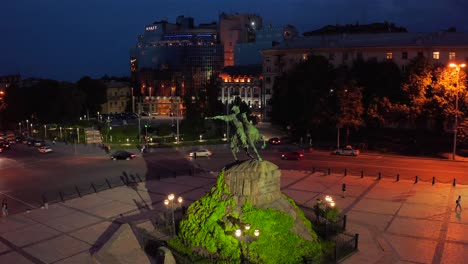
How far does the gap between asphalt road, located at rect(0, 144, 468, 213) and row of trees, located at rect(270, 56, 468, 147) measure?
558cm

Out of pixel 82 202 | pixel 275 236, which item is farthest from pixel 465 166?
pixel 82 202

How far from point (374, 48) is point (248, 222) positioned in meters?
61.0

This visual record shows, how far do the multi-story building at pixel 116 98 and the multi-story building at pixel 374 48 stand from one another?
6543cm

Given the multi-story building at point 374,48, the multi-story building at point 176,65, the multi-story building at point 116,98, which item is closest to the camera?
the multi-story building at point 374,48

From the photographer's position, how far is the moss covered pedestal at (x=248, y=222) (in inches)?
730

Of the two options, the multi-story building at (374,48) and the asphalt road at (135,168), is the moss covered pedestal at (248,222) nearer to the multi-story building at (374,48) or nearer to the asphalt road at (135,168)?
the asphalt road at (135,168)

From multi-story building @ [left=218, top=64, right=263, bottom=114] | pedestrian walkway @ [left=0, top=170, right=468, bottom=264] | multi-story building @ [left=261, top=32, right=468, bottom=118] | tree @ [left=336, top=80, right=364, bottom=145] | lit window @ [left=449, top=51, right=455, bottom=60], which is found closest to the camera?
pedestrian walkway @ [left=0, top=170, right=468, bottom=264]

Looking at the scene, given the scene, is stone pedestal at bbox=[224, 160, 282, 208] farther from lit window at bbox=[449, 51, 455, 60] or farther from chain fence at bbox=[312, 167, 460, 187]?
lit window at bbox=[449, 51, 455, 60]

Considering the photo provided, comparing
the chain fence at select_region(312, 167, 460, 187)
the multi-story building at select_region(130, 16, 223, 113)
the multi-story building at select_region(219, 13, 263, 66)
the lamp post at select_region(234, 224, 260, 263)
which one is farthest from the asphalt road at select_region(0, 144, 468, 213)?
the multi-story building at select_region(219, 13, 263, 66)

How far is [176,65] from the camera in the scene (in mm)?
149625

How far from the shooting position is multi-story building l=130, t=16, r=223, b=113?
5591 inches

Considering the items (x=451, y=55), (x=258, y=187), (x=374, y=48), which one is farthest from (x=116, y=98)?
(x=258, y=187)

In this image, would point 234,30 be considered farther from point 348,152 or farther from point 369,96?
point 348,152

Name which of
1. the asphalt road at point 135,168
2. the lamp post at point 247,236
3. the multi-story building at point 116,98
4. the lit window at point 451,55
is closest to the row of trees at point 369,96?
the asphalt road at point 135,168
